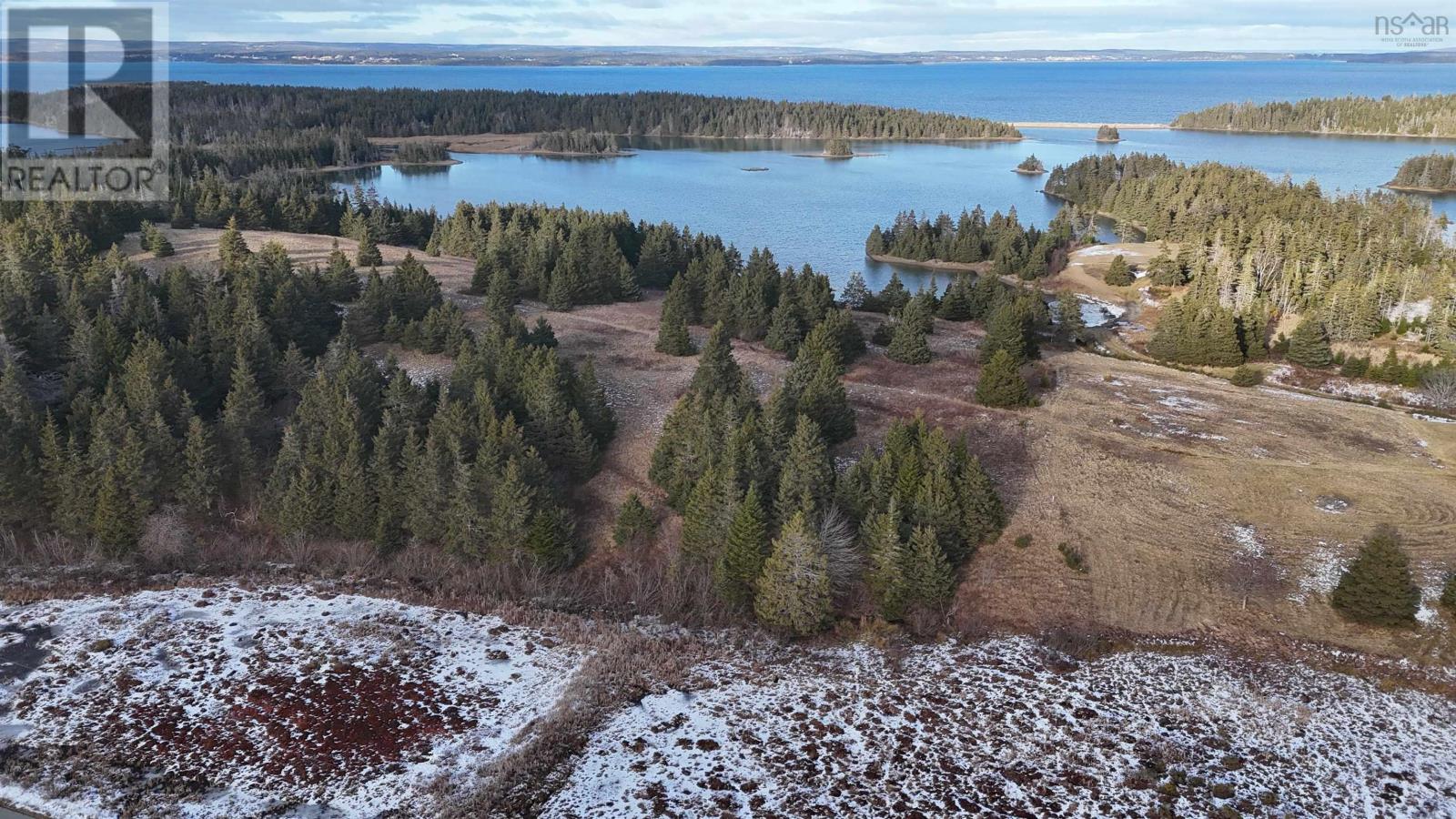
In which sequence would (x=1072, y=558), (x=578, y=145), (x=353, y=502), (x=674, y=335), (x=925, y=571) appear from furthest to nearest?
(x=578, y=145), (x=674, y=335), (x=353, y=502), (x=1072, y=558), (x=925, y=571)

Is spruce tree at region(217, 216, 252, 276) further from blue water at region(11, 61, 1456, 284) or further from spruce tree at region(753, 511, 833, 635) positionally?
blue water at region(11, 61, 1456, 284)

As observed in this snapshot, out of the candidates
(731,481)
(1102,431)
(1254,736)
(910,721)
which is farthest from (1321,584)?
(731,481)

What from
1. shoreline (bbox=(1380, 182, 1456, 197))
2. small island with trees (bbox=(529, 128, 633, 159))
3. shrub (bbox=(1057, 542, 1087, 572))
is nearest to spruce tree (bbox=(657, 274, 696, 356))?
shrub (bbox=(1057, 542, 1087, 572))

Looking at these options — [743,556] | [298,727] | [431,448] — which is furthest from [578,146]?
[298,727]

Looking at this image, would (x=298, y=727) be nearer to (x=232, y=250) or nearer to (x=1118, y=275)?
(x=232, y=250)

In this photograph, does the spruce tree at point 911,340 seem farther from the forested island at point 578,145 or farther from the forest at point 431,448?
the forested island at point 578,145

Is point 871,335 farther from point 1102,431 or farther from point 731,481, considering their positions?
point 731,481

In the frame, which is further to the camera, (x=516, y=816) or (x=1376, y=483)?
(x=1376, y=483)
